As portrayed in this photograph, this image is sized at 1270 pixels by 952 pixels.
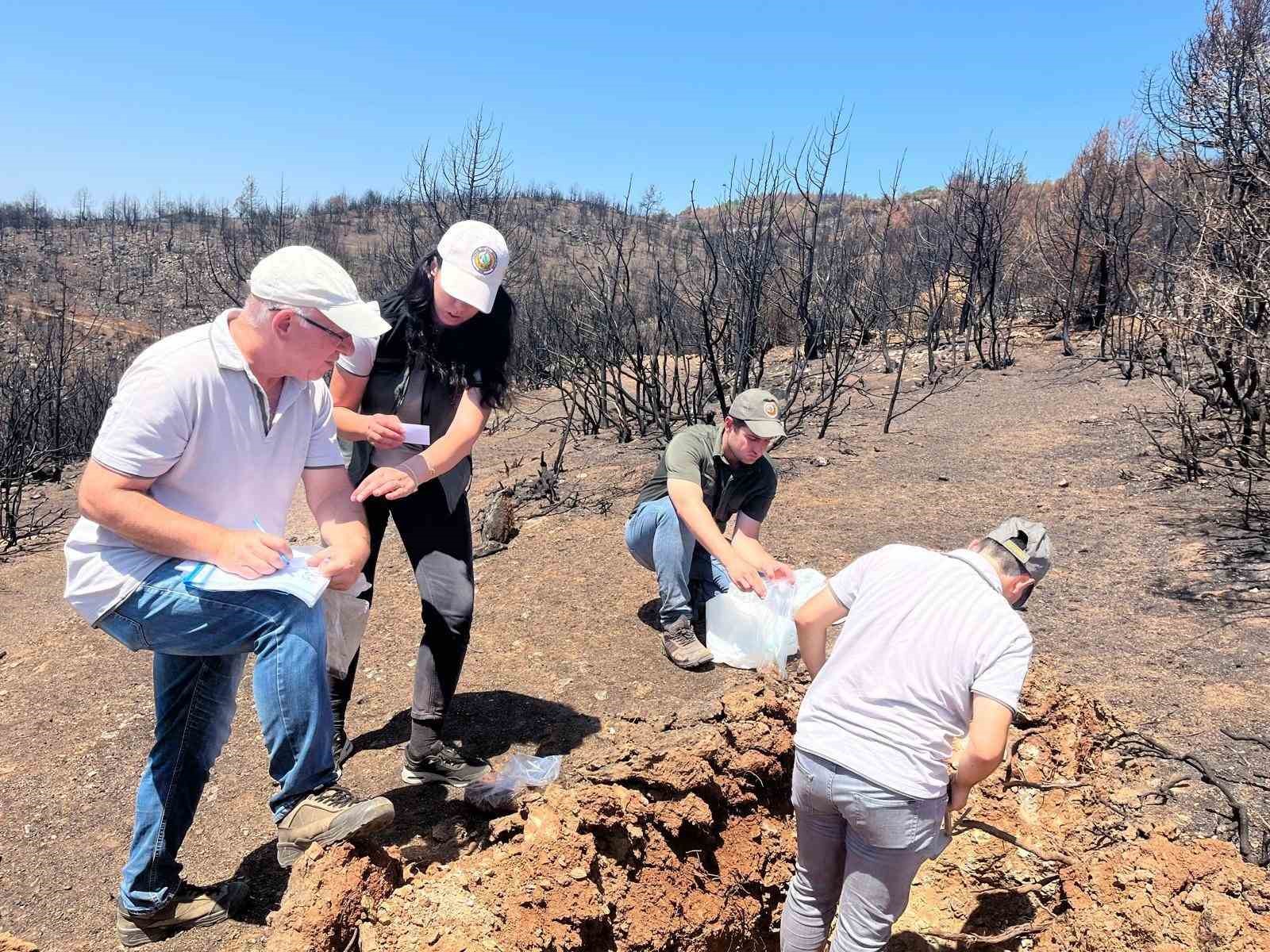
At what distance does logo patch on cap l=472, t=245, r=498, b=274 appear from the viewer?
245 centimetres

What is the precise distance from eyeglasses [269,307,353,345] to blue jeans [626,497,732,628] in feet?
6.20

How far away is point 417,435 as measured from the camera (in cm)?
257

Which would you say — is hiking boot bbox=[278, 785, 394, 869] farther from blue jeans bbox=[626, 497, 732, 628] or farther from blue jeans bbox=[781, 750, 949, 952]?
blue jeans bbox=[626, 497, 732, 628]

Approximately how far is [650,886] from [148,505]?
145 cm

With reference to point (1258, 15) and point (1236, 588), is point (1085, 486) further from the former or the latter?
point (1258, 15)

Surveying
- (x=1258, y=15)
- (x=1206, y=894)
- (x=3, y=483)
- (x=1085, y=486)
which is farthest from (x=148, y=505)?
(x=1258, y=15)

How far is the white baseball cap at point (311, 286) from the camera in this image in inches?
71.6

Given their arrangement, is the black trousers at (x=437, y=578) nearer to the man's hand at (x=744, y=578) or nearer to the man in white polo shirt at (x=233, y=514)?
the man in white polo shirt at (x=233, y=514)

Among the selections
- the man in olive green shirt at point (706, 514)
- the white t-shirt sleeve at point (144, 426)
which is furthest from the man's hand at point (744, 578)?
the white t-shirt sleeve at point (144, 426)

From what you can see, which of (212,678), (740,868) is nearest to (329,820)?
(212,678)

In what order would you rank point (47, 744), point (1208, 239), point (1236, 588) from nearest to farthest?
point (47, 744) < point (1236, 588) < point (1208, 239)

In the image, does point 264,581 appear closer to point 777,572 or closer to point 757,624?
point 777,572

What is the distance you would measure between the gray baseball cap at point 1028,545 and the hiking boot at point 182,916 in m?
1.99

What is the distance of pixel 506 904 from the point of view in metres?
1.94
